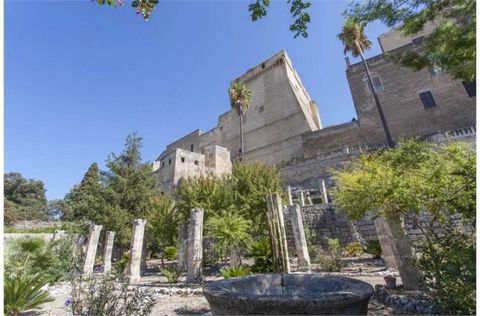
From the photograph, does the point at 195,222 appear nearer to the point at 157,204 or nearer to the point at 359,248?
the point at 157,204

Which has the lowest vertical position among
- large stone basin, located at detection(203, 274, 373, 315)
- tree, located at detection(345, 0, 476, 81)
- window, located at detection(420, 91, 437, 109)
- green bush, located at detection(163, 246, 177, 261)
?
large stone basin, located at detection(203, 274, 373, 315)

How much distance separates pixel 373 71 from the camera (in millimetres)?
26484

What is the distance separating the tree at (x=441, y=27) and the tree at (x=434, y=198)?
2.10 m

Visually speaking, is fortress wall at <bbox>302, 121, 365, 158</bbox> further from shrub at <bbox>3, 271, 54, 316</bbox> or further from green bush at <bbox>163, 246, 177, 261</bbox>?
shrub at <bbox>3, 271, 54, 316</bbox>

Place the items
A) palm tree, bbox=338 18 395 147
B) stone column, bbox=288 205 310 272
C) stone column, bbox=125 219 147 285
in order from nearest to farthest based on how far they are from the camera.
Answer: stone column, bbox=288 205 310 272 < stone column, bbox=125 219 147 285 < palm tree, bbox=338 18 395 147

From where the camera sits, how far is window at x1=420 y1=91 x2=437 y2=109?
23781 millimetres

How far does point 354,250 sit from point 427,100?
61.4ft

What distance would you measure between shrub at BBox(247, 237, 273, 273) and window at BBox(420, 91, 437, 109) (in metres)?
22.9

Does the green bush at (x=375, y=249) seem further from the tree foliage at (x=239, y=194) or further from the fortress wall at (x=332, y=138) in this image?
the fortress wall at (x=332, y=138)

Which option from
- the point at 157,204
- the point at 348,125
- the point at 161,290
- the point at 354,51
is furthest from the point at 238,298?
the point at 348,125

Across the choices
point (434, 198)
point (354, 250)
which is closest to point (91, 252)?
point (354, 250)

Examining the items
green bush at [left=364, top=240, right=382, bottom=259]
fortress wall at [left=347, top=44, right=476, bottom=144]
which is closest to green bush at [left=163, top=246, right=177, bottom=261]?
green bush at [left=364, top=240, right=382, bottom=259]

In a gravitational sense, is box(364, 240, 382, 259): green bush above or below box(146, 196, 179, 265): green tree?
below

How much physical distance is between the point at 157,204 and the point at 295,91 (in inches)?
1041
